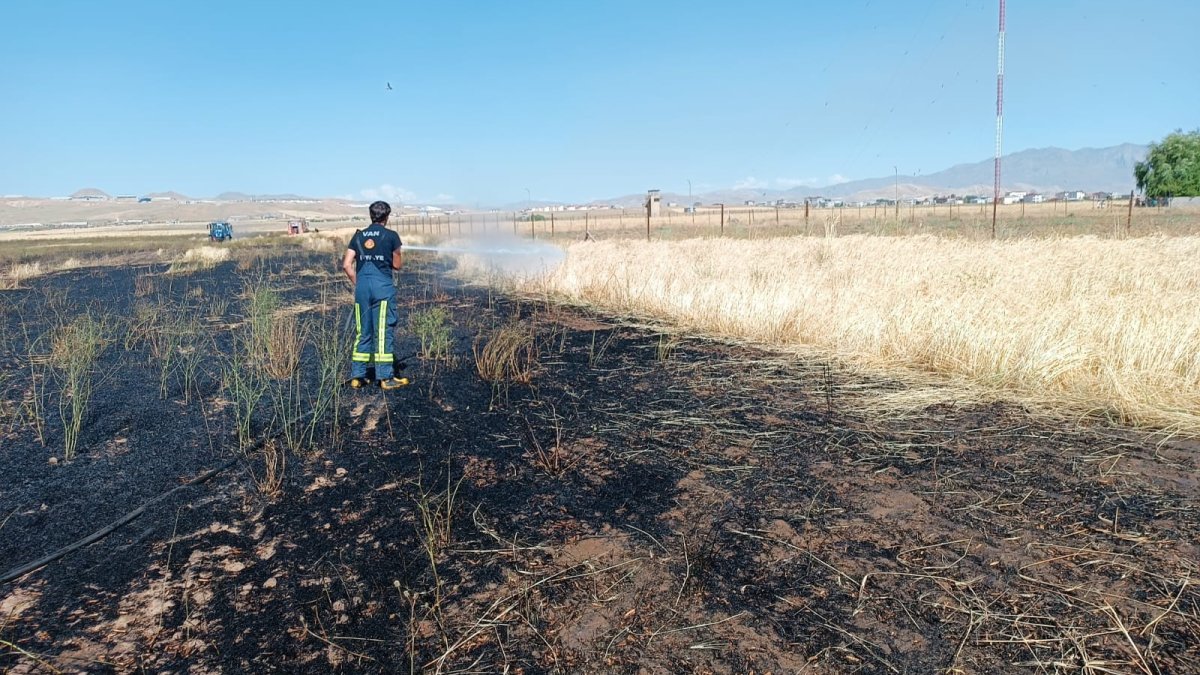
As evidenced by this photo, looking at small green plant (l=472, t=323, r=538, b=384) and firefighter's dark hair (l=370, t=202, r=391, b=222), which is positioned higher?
firefighter's dark hair (l=370, t=202, r=391, b=222)

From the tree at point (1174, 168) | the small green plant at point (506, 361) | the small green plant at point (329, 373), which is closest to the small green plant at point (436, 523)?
the small green plant at point (329, 373)

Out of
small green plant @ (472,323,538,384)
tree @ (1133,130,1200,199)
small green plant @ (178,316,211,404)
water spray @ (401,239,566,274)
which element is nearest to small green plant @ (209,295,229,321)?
small green plant @ (178,316,211,404)

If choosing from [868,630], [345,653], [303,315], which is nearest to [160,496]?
[345,653]

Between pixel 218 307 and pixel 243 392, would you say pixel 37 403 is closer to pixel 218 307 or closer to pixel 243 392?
pixel 243 392

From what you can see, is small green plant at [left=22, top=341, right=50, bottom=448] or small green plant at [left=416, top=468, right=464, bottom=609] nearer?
small green plant at [left=416, top=468, right=464, bottom=609]

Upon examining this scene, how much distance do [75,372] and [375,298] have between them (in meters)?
2.72

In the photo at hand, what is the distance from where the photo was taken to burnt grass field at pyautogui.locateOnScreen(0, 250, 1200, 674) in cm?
229

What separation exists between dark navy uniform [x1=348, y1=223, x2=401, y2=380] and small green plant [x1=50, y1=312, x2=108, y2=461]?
6.95 feet

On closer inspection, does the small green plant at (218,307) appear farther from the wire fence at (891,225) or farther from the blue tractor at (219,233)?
the blue tractor at (219,233)

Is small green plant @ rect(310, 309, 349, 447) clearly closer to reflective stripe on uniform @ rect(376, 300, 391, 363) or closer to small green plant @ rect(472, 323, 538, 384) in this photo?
reflective stripe on uniform @ rect(376, 300, 391, 363)

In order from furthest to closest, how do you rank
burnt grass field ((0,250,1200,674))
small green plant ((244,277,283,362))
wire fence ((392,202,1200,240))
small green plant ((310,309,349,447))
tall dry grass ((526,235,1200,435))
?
wire fence ((392,202,1200,240)) → small green plant ((244,277,283,362)) → tall dry grass ((526,235,1200,435)) → small green plant ((310,309,349,447)) → burnt grass field ((0,250,1200,674))

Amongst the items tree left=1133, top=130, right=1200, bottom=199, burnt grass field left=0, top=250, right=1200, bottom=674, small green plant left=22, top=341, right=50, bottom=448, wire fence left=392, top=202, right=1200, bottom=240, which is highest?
tree left=1133, top=130, right=1200, bottom=199

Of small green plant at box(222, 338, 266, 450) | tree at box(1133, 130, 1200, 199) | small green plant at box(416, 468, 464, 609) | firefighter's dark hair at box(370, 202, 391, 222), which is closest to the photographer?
small green plant at box(416, 468, 464, 609)

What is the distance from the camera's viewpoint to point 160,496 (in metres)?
3.61
